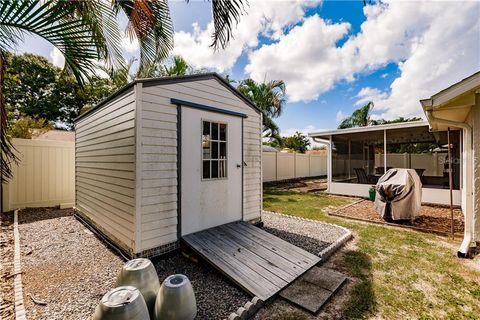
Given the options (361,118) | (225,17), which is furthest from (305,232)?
(361,118)

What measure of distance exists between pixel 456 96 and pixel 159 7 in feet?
16.8

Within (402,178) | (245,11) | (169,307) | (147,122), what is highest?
(245,11)

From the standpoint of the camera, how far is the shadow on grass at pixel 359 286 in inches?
92.4

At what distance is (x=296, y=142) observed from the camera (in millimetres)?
24469

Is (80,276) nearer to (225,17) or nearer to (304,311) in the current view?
(304,311)

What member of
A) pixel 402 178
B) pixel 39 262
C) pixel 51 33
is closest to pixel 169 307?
pixel 51 33

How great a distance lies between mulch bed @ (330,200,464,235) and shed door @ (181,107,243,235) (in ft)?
12.5

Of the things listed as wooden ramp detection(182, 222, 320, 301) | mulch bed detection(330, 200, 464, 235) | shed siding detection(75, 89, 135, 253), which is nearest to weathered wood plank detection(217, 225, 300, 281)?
wooden ramp detection(182, 222, 320, 301)

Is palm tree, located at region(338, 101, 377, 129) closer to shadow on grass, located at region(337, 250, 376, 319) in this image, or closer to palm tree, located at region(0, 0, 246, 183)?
shadow on grass, located at region(337, 250, 376, 319)

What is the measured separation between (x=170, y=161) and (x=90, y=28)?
1893mm

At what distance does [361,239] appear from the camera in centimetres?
450

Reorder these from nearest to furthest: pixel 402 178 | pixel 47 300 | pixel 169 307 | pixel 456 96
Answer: pixel 169 307
pixel 47 300
pixel 456 96
pixel 402 178

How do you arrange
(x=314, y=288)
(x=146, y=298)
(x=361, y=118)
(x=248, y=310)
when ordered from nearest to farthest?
(x=146, y=298), (x=248, y=310), (x=314, y=288), (x=361, y=118)

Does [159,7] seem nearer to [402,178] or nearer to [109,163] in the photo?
[109,163]
